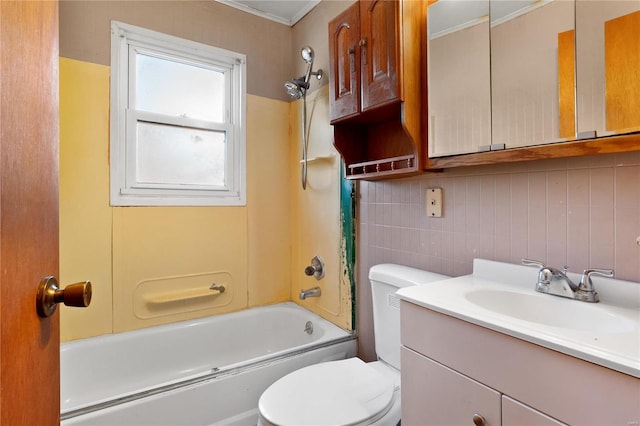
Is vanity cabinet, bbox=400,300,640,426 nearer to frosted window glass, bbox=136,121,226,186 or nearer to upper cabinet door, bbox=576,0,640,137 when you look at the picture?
upper cabinet door, bbox=576,0,640,137

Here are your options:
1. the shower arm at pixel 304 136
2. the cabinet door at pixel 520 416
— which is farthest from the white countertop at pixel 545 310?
the shower arm at pixel 304 136

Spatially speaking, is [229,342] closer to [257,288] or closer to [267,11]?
[257,288]

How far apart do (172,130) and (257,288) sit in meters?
1.13

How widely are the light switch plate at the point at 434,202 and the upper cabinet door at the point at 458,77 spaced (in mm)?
171

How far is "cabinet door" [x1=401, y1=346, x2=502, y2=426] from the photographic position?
76cm

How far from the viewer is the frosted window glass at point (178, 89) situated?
189 cm

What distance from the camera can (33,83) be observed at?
1.75ft

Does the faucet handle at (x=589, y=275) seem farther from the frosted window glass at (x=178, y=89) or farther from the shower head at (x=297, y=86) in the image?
the frosted window glass at (x=178, y=89)

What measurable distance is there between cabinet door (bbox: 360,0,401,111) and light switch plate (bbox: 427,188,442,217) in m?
0.40

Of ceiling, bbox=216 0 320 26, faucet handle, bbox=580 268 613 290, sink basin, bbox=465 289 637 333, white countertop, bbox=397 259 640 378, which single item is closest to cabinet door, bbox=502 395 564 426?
white countertop, bbox=397 259 640 378

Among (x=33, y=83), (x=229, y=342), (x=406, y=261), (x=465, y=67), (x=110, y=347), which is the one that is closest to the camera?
(x=33, y=83)

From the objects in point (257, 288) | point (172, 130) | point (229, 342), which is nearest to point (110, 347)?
point (229, 342)

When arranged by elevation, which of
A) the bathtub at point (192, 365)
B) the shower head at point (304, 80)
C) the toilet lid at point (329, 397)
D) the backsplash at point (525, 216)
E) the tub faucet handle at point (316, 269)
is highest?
the shower head at point (304, 80)

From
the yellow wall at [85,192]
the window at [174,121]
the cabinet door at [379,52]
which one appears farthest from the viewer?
the window at [174,121]
